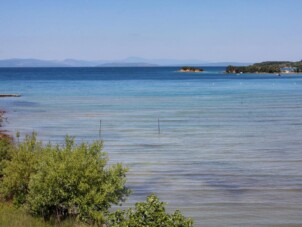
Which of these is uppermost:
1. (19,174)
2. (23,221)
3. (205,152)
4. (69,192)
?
(19,174)

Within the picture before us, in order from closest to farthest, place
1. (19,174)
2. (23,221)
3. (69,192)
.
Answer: (23,221) < (69,192) < (19,174)

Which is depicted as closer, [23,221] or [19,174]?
[23,221]

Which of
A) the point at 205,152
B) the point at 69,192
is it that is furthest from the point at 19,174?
the point at 205,152

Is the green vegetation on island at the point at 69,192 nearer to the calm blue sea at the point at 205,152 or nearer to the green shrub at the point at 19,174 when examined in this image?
the green shrub at the point at 19,174

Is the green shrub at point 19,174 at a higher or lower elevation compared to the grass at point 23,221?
higher

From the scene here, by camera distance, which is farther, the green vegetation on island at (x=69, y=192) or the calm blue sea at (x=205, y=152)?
the calm blue sea at (x=205, y=152)

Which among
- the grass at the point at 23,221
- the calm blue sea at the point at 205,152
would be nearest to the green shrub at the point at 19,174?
the grass at the point at 23,221

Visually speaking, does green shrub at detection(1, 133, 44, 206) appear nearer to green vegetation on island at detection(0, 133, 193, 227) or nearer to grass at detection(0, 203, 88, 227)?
green vegetation on island at detection(0, 133, 193, 227)

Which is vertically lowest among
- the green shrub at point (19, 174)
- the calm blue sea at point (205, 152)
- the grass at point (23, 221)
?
the calm blue sea at point (205, 152)

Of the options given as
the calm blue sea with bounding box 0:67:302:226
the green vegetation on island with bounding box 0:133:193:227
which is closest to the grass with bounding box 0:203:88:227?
the green vegetation on island with bounding box 0:133:193:227

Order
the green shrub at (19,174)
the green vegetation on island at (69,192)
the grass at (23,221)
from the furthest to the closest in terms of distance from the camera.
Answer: the green shrub at (19,174), the green vegetation on island at (69,192), the grass at (23,221)

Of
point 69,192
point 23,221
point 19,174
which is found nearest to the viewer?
point 23,221

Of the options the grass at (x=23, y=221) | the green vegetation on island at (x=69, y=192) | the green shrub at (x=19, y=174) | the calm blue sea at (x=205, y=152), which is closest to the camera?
the grass at (x=23, y=221)

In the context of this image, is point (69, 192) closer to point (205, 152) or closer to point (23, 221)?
point (23, 221)
